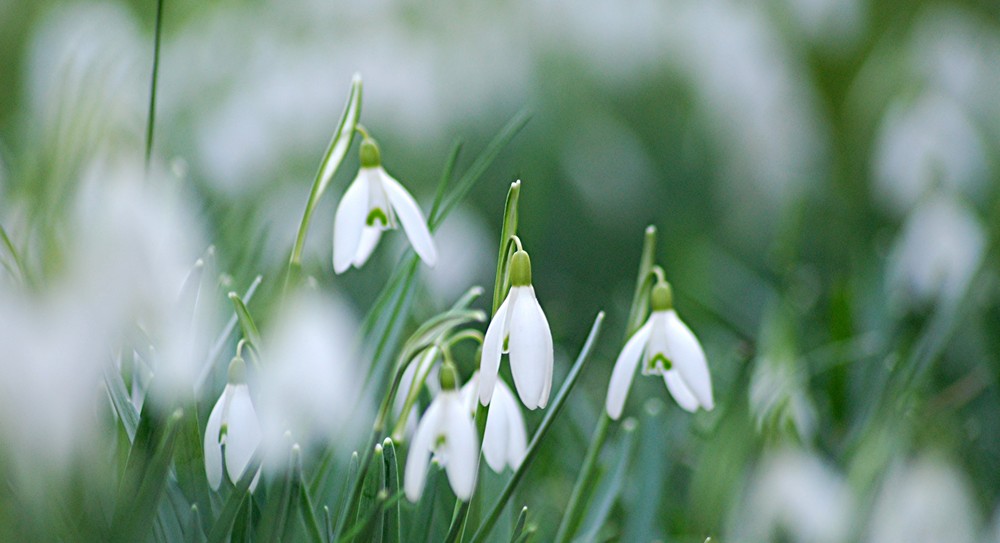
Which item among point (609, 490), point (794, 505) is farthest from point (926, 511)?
point (609, 490)

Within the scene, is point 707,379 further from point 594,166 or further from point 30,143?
point 594,166

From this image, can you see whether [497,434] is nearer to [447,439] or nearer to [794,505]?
[447,439]

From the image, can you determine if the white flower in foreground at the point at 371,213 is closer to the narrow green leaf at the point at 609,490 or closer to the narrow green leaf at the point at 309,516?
the narrow green leaf at the point at 309,516

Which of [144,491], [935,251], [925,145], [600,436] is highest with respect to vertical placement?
[925,145]

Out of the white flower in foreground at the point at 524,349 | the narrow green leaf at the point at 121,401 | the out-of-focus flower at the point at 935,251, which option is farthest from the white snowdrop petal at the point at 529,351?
the out-of-focus flower at the point at 935,251

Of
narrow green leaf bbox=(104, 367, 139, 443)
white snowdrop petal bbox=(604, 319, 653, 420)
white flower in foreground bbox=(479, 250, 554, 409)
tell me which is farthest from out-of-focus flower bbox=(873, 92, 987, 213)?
narrow green leaf bbox=(104, 367, 139, 443)

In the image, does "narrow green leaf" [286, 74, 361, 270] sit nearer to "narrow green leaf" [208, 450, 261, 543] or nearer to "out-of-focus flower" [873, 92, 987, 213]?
"narrow green leaf" [208, 450, 261, 543]
